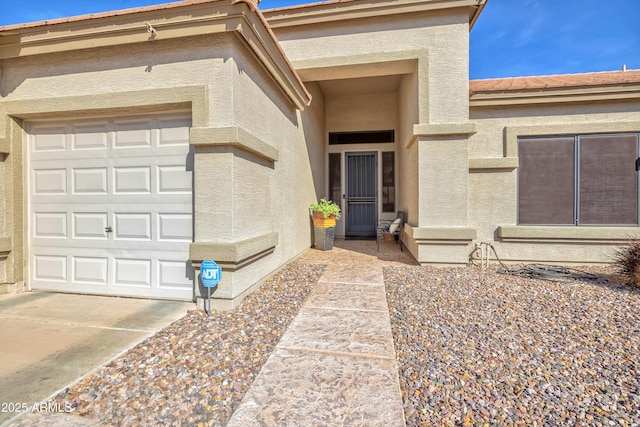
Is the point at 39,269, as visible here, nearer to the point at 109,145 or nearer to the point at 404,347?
the point at 109,145

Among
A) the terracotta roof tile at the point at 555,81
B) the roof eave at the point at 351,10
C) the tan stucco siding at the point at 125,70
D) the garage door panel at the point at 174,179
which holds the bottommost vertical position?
the garage door panel at the point at 174,179

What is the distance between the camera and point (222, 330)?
2.88 metres

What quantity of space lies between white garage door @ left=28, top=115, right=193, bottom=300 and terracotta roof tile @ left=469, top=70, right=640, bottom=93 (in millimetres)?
5334

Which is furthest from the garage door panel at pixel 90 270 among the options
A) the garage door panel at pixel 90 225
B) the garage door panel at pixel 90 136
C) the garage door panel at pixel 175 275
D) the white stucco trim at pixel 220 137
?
the white stucco trim at pixel 220 137

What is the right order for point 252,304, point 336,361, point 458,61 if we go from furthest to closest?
point 458,61 < point 252,304 < point 336,361

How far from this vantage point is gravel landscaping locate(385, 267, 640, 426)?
1.81 metres

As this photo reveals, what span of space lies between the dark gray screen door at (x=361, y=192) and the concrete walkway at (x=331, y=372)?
5.10m

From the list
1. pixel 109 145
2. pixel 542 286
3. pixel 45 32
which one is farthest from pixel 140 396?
pixel 542 286

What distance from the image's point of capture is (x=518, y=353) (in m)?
2.46

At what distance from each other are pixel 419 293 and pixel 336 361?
1986 mm

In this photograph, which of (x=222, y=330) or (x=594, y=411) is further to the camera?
(x=222, y=330)

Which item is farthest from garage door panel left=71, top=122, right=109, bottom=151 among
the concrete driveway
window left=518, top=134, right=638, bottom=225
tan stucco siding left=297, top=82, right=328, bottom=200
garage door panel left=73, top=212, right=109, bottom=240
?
window left=518, top=134, right=638, bottom=225

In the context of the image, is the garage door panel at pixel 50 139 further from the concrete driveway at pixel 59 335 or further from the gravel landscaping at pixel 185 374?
the gravel landscaping at pixel 185 374

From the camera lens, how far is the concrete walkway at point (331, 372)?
175 cm
